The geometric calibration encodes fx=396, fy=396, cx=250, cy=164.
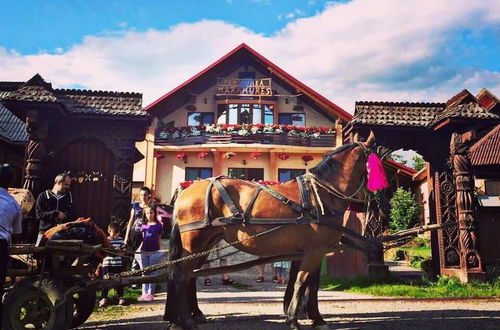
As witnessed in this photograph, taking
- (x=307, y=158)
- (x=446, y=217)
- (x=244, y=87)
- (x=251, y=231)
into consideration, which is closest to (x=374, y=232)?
(x=446, y=217)

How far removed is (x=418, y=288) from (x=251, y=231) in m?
5.71

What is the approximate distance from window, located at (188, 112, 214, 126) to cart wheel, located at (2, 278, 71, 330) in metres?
20.5

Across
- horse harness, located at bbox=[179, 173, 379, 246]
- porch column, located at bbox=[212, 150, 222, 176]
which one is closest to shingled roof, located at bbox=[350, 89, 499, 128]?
horse harness, located at bbox=[179, 173, 379, 246]

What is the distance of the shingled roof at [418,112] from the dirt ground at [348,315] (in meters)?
4.47

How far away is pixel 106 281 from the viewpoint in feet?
15.5

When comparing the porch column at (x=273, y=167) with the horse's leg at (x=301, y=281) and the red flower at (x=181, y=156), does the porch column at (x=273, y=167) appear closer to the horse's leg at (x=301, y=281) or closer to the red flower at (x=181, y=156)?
the red flower at (x=181, y=156)

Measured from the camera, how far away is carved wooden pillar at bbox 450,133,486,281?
940 cm

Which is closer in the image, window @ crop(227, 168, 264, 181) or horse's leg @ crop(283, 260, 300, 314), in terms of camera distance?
horse's leg @ crop(283, 260, 300, 314)

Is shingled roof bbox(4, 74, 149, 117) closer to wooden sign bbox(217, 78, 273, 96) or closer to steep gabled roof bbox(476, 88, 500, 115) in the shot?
wooden sign bbox(217, 78, 273, 96)

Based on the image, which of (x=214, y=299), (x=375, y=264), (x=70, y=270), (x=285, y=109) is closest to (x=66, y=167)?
(x=214, y=299)

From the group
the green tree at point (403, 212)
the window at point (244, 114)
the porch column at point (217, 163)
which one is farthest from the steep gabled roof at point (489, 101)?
the porch column at point (217, 163)

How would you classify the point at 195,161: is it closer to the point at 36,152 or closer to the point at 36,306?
the point at 36,152

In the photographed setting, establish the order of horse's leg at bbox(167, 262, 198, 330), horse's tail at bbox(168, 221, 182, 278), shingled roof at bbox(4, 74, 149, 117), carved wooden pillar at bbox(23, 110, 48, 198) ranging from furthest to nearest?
shingled roof at bbox(4, 74, 149, 117), carved wooden pillar at bbox(23, 110, 48, 198), horse's tail at bbox(168, 221, 182, 278), horse's leg at bbox(167, 262, 198, 330)

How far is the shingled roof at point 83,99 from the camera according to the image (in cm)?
916
